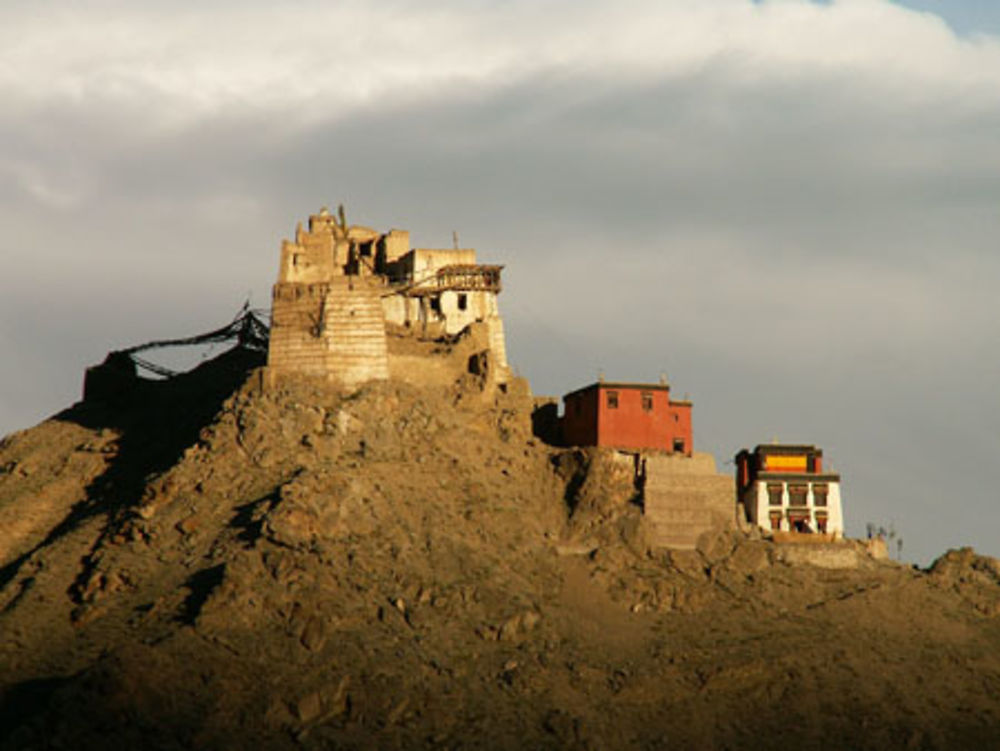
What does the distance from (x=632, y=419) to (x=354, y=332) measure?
17.8 meters

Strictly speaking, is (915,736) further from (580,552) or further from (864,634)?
(580,552)

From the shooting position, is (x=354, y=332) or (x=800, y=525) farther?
(x=800, y=525)

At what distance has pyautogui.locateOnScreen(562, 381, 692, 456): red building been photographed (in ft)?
271

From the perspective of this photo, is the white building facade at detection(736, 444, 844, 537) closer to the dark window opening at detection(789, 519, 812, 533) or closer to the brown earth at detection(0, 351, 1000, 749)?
the dark window opening at detection(789, 519, 812, 533)

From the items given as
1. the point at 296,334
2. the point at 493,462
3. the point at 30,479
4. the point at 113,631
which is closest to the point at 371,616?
the point at 113,631

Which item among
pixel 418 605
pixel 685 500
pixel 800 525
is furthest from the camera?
pixel 800 525

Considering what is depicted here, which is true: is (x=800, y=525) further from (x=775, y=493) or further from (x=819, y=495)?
(x=775, y=493)

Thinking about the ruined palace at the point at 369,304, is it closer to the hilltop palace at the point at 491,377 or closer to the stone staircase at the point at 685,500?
the hilltop palace at the point at 491,377

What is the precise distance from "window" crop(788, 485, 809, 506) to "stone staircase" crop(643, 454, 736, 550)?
5.17 m

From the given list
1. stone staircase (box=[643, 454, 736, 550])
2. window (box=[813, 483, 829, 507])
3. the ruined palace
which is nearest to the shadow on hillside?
the ruined palace

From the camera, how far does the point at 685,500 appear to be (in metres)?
79.9

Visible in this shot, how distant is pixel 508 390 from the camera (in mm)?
85688

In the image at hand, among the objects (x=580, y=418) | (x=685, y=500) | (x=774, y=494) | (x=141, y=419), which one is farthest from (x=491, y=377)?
(x=141, y=419)

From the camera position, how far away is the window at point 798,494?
275 feet
